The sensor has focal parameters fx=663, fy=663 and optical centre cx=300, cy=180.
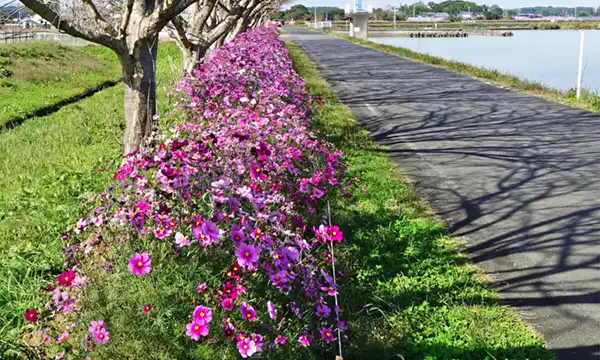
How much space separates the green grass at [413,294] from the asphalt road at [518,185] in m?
0.24

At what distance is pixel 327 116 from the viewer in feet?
43.9

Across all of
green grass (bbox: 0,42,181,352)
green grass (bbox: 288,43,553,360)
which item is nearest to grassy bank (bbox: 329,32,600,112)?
green grass (bbox: 288,43,553,360)

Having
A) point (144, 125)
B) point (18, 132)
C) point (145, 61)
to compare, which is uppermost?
point (145, 61)

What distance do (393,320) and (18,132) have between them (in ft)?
39.9

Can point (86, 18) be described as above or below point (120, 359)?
above

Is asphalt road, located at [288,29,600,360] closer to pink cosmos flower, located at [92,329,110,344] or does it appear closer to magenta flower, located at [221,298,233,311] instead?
magenta flower, located at [221,298,233,311]

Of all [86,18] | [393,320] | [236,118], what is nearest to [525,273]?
[393,320]

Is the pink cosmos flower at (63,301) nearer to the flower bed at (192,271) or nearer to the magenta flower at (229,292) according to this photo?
the flower bed at (192,271)

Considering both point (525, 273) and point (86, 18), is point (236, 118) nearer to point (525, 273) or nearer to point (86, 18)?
point (525, 273)

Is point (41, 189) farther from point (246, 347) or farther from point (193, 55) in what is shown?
point (246, 347)

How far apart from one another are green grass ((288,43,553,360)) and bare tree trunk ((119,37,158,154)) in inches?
98.9

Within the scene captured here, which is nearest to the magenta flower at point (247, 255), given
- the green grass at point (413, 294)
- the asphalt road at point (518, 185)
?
the green grass at point (413, 294)

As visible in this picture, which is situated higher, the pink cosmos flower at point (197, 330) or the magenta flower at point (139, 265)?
the magenta flower at point (139, 265)

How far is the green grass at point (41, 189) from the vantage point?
489 cm
